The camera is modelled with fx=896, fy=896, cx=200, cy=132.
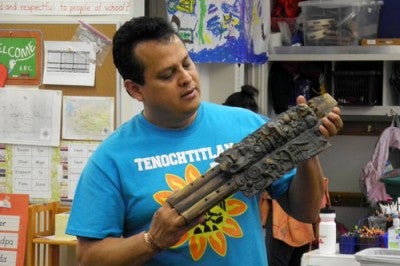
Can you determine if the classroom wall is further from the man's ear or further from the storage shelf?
the man's ear

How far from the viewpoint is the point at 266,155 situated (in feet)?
7.36

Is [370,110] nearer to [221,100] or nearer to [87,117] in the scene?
[221,100]

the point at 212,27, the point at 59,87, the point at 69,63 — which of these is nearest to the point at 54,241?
the point at 59,87

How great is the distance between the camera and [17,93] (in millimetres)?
4789

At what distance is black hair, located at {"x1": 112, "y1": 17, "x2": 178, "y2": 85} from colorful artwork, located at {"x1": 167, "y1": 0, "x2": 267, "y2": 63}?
291 cm

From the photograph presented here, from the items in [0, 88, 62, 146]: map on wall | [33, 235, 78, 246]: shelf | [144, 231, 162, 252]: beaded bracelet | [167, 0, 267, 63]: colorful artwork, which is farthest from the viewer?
[167, 0, 267, 63]: colorful artwork

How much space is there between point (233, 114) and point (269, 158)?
23 cm

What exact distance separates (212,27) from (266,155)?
3.20 m

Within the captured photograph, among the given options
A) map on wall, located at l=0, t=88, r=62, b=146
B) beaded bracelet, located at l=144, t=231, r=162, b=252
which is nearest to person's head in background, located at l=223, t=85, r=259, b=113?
map on wall, located at l=0, t=88, r=62, b=146

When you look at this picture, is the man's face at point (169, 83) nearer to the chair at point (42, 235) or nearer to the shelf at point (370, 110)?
the chair at point (42, 235)

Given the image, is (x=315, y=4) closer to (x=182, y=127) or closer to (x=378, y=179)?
(x=378, y=179)

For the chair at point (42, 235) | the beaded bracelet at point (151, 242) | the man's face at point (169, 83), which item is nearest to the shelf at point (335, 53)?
the chair at point (42, 235)

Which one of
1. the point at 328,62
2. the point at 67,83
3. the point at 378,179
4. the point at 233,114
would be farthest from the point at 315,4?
the point at 233,114

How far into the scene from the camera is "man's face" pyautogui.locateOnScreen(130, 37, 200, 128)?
7.50 feet
